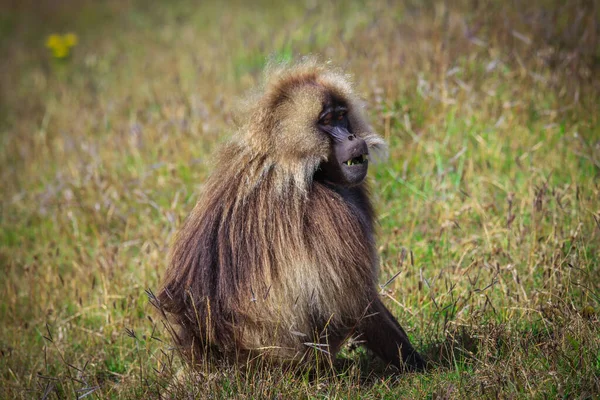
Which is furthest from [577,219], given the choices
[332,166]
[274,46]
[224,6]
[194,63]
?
[224,6]

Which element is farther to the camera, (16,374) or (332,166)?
(16,374)

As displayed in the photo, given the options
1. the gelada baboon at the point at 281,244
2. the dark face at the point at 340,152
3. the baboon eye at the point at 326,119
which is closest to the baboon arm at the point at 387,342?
the gelada baboon at the point at 281,244

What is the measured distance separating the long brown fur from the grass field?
0.22 meters

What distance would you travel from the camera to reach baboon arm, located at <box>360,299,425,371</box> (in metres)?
3.24

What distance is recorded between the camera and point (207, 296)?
9.80ft

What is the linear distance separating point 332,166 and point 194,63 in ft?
15.4

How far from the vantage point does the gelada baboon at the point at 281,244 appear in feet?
9.82

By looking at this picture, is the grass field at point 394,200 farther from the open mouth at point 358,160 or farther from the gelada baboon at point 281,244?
the open mouth at point 358,160

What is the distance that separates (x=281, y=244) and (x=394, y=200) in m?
2.00

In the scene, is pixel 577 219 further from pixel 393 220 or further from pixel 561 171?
pixel 393 220

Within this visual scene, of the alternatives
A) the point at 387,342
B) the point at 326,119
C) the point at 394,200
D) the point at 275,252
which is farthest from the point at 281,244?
the point at 394,200

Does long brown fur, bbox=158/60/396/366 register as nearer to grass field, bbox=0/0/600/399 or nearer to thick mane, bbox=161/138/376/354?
thick mane, bbox=161/138/376/354

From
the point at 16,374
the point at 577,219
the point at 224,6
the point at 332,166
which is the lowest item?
the point at 16,374

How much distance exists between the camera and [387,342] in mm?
3283
